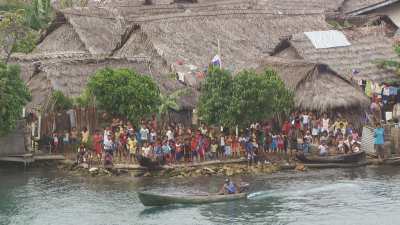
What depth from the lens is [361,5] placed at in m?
58.8

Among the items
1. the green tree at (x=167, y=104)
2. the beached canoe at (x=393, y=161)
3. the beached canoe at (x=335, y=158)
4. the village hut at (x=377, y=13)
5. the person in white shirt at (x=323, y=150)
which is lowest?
the beached canoe at (x=393, y=161)

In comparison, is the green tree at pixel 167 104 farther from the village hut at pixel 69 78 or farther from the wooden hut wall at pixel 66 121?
the wooden hut wall at pixel 66 121

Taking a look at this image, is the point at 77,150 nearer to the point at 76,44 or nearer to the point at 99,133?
the point at 99,133

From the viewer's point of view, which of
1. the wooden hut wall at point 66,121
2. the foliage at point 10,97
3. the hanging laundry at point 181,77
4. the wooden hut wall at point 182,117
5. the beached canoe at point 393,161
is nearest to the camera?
the foliage at point 10,97

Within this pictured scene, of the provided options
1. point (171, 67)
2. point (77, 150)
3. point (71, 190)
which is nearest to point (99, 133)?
point (77, 150)

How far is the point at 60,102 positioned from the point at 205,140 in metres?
6.43

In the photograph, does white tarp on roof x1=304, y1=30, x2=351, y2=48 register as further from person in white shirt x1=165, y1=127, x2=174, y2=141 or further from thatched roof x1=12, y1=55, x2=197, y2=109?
person in white shirt x1=165, y1=127, x2=174, y2=141

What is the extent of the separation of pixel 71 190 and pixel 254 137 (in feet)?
25.0

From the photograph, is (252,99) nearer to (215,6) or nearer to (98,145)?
(98,145)

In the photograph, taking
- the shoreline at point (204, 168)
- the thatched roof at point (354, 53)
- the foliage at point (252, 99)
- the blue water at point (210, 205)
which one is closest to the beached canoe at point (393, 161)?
the shoreline at point (204, 168)

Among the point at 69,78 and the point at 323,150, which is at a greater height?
the point at 69,78

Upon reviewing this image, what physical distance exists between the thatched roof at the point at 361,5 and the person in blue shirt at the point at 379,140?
1864cm

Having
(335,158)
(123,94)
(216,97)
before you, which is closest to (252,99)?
(216,97)

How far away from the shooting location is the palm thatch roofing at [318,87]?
40.2 metres
